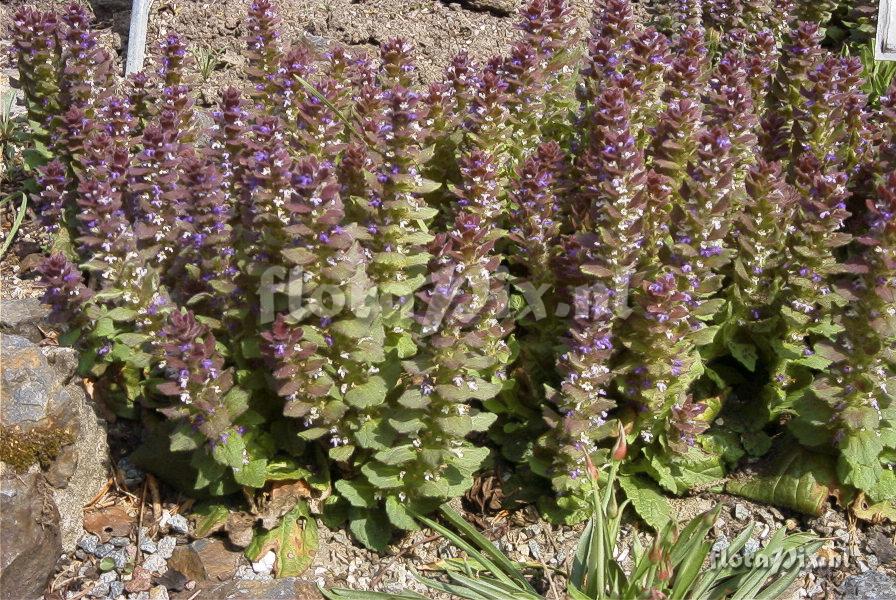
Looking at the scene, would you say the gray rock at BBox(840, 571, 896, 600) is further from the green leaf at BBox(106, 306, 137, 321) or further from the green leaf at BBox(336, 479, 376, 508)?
the green leaf at BBox(106, 306, 137, 321)

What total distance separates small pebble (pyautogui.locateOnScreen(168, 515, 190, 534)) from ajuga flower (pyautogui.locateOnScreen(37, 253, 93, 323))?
3.58 feet

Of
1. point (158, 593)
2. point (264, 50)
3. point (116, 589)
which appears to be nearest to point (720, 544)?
point (158, 593)

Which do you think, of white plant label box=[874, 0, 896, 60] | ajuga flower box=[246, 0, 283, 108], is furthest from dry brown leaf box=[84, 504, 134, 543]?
white plant label box=[874, 0, 896, 60]

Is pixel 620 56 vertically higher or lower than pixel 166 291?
higher

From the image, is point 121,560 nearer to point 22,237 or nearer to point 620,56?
point 22,237

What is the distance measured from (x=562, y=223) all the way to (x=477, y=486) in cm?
135

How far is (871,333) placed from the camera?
13.2 feet

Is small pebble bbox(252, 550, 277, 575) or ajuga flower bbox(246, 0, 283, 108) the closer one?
small pebble bbox(252, 550, 277, 575)

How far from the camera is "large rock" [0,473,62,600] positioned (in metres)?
4.04

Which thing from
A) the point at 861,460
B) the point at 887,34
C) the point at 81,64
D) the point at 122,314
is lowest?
the point at 861,460

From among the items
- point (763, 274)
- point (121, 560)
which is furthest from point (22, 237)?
point (763, 274)

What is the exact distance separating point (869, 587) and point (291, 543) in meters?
2.58

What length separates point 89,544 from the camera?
14.8 feet

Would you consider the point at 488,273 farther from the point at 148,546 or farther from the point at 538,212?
the point at 148,546
